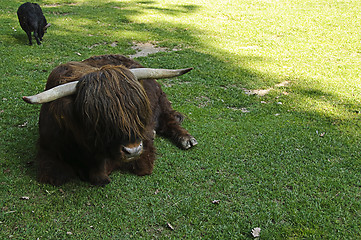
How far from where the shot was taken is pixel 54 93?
328cm

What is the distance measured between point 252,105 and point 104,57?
2925 mm

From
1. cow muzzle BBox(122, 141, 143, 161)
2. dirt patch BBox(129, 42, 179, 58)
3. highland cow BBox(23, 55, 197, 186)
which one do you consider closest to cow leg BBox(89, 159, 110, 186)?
highland cow BBox(23, 55, 197, 186)

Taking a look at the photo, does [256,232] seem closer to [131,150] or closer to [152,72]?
[131,150]

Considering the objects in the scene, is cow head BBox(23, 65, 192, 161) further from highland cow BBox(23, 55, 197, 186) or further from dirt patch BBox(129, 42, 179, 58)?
dirt patch BBox(129, 42, 179, 58)

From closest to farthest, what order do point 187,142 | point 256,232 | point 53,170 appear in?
point 256,232
point 53,170
point 187,142

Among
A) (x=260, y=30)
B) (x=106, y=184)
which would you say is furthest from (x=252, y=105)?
(x=260, y=30)

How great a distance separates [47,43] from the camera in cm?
937

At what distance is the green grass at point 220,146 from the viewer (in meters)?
3.58

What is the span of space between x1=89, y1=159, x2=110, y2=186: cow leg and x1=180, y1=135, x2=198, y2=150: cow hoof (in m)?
1.32

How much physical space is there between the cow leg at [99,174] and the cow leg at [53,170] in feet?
0.84

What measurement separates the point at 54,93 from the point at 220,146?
2.63 meters

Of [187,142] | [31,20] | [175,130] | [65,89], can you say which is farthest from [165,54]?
[65,89]

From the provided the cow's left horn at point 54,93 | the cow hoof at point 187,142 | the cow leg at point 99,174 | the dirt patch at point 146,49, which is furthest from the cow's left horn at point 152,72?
the dirt patch at point 146,49

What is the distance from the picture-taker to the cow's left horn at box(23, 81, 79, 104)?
3.12 metres
